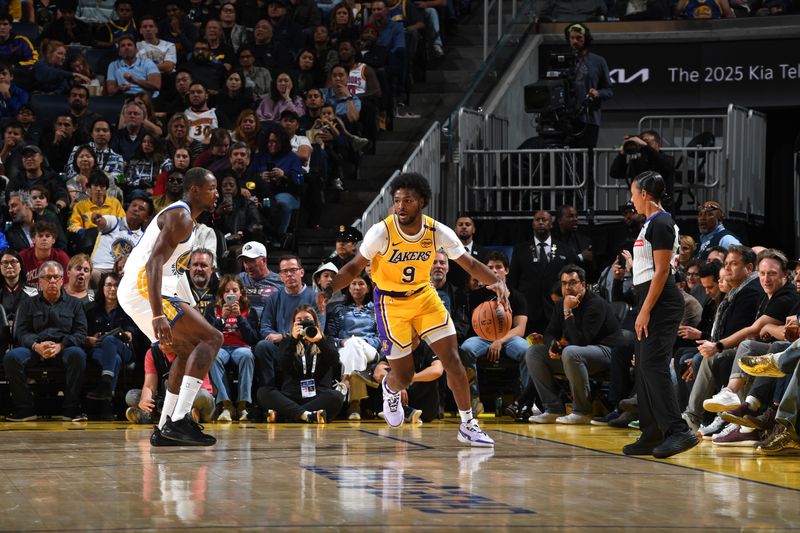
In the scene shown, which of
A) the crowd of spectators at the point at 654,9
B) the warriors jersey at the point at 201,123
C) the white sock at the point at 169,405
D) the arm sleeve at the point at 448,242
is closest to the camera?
the white sock at the point at 169,405

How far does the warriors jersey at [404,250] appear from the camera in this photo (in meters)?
9.09

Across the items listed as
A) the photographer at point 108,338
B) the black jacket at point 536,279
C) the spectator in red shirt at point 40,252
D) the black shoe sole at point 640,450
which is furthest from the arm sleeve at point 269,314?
the black shoe sole at point 640,450

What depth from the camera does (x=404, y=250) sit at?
29.9 feet

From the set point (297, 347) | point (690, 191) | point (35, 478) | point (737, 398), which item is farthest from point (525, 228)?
point (35, 478)

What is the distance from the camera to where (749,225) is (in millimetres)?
15062

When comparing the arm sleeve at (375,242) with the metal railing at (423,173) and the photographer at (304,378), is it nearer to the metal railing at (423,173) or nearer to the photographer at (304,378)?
the photographer at (304,378)

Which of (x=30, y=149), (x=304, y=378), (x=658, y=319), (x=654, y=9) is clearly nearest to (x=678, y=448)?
(x=658, y=319)

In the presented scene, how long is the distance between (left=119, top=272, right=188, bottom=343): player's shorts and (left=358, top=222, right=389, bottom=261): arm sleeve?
1.37 metres

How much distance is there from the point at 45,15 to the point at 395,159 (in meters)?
6.59

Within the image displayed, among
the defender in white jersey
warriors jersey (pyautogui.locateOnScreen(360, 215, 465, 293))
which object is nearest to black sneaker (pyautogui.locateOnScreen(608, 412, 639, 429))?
warriors jersey (pyautogui.locateOnScreen(360, 215, 465, 293))

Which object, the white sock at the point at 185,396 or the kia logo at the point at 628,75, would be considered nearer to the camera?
the white sock at the point at 185,396

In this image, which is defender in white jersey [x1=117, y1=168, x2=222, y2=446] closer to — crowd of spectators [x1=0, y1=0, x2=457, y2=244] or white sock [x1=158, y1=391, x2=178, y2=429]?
white sock [x1=158, y1=391, x2=178, y2=429]

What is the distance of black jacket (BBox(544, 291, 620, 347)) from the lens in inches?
468

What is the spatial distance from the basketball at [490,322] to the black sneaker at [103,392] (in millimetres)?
3572
